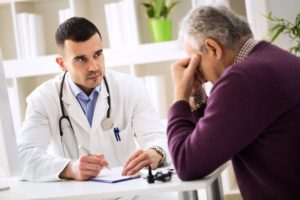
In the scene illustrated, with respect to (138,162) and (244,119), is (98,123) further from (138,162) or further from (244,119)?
(244,119)

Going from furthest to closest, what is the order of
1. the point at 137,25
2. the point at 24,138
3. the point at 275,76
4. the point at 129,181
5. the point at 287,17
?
the point at 137,25 → the point at 287,17 → the point at 24,138 → the point at 129,181 → the point at 275,76

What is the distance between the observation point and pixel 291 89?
1.54 meters

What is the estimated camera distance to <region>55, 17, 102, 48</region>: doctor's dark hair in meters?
2.48

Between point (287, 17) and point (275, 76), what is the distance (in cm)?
164

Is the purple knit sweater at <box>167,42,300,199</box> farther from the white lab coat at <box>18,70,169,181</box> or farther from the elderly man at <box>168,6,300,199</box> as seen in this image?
the white lab coat at <box>18,70,169,181</box>

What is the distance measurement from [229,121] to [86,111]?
1.13 meters

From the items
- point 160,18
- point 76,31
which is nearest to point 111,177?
point 76,31

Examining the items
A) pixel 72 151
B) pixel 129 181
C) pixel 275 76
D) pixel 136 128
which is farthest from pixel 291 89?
pixel 72 151

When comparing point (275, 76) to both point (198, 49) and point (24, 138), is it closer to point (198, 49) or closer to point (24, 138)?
point (198, 49)

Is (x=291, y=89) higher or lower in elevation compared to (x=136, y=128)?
higher

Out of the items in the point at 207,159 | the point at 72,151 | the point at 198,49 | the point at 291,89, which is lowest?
the point at 72,151

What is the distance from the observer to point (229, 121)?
59.7 inches

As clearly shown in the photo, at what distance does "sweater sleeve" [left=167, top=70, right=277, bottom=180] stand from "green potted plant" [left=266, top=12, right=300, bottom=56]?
137 centimetres

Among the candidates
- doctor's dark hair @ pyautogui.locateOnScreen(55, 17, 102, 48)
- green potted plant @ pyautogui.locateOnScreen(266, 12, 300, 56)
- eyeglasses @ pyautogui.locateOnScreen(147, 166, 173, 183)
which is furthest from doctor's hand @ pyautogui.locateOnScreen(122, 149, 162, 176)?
green potted plant @ pyautogui.locateOnScreen(266, 12, 300, 56)
